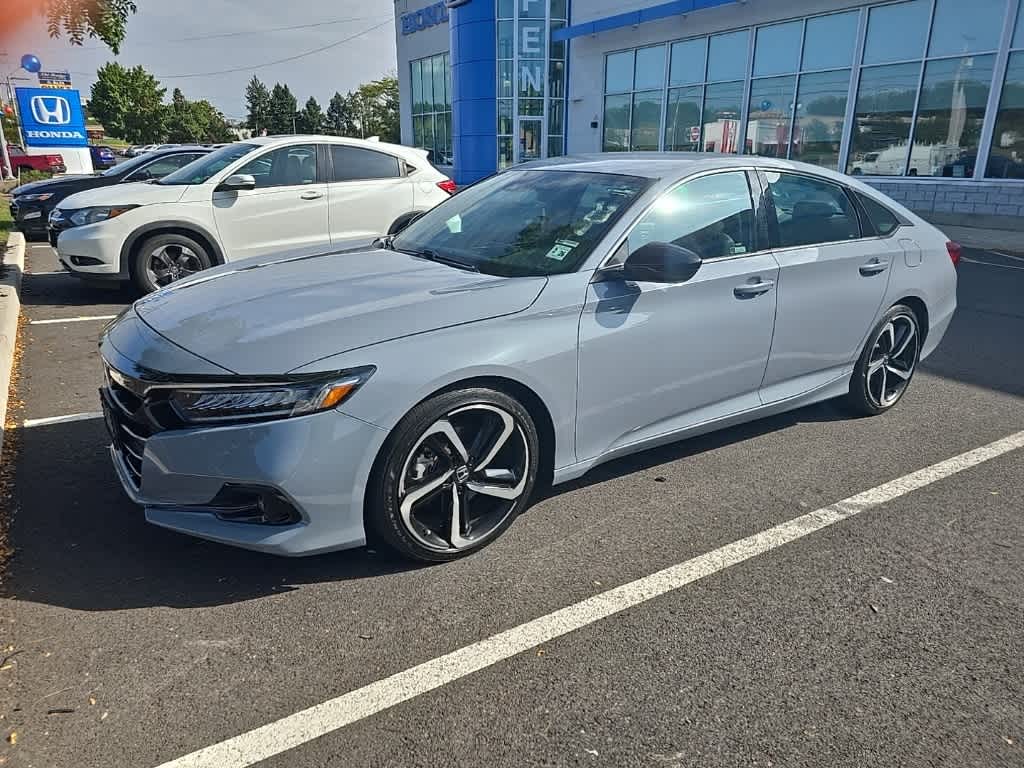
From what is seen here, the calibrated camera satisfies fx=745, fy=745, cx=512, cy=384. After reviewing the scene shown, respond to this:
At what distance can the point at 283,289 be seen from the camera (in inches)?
130

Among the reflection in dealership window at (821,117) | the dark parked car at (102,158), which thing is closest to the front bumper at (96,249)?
the reflection in dealership window at (821,117)

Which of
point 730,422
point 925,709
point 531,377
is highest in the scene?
point 531,377

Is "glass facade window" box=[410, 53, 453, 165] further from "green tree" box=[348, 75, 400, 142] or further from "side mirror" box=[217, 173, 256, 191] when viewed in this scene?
"green tree" box=[348, 75, 400, 142]

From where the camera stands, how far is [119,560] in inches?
123

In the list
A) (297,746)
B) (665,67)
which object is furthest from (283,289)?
(665,67)

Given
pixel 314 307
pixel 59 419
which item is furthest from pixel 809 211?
pixel 59 419

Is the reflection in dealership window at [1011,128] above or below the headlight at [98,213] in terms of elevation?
above

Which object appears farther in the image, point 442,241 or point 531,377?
point 442,241

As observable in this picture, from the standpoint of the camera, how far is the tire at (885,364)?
471 cm

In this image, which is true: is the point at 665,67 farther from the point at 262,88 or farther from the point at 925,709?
the point at 262,88

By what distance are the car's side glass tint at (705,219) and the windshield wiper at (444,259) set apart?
76 centimetres

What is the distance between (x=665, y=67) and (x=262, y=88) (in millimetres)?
110129

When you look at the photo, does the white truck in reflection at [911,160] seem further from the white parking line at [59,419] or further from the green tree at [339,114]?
the green tree at [339,114]

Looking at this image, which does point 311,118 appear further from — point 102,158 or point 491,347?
point 491,347
